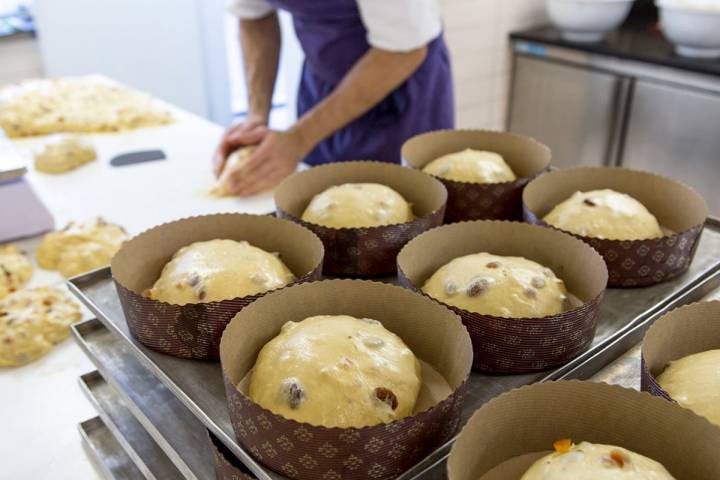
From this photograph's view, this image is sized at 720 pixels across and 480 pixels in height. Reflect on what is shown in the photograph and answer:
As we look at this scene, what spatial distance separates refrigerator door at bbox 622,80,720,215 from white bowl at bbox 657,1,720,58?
19 cm

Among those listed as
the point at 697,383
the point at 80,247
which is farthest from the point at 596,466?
the point at 80,247

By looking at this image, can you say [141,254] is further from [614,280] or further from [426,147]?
[614,280]

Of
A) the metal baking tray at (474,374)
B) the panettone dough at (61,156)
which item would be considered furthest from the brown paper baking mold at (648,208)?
the panettone dough at (61,156)

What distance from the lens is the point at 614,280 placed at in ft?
4.23

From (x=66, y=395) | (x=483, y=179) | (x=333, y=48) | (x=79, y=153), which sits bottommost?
(x=66, y=395)

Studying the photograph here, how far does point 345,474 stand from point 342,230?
560 millimetres

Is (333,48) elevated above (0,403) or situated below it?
above

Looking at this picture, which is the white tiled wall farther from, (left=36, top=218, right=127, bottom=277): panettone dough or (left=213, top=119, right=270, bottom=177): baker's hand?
(left=36, top=218, right=127, bottom=277): panettone dough

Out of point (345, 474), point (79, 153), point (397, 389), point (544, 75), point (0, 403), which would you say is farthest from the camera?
point (544, 75)

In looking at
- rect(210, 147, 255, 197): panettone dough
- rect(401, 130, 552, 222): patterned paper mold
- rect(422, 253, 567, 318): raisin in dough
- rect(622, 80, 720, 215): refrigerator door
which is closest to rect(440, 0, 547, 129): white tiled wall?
rect(622, 80, 720, 215): refrigerator door

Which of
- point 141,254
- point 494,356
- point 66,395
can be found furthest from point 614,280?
point 66,395

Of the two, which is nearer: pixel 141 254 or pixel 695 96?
pixel 141 254

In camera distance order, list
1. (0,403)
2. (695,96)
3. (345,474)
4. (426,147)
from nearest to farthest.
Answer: (345,474) → (0,403) → (426,147) → (695,96)

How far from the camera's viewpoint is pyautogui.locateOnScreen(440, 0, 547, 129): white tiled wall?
361cm
